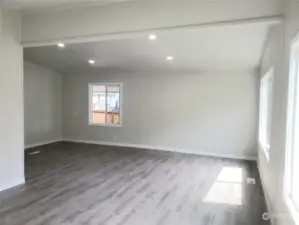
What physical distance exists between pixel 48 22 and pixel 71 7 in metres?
0.61

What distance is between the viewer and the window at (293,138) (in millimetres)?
2377

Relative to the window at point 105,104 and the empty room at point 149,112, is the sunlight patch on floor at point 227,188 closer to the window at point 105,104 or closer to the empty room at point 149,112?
the empty room at point 149,112

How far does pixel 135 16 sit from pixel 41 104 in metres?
5.98

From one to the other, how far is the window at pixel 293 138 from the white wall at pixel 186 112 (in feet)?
15.7

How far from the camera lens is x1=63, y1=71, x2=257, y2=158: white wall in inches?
282

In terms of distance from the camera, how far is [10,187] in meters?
4.47

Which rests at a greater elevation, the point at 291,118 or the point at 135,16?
the point at 135,16

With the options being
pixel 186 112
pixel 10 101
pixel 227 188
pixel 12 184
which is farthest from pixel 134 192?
pixel 186 112

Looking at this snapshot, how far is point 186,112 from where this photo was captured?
775 centimetres

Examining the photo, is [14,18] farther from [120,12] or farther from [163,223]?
[163,223]

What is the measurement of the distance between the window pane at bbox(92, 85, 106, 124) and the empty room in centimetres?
3

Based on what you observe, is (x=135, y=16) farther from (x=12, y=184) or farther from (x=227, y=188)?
(x=12, y=184)

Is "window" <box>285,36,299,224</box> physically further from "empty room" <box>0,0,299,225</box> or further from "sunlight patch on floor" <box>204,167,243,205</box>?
"sunlight patch on floor" <box>204,167,243,205</box>

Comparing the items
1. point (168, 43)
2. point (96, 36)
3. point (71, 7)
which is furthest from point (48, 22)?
point (168, 43)
